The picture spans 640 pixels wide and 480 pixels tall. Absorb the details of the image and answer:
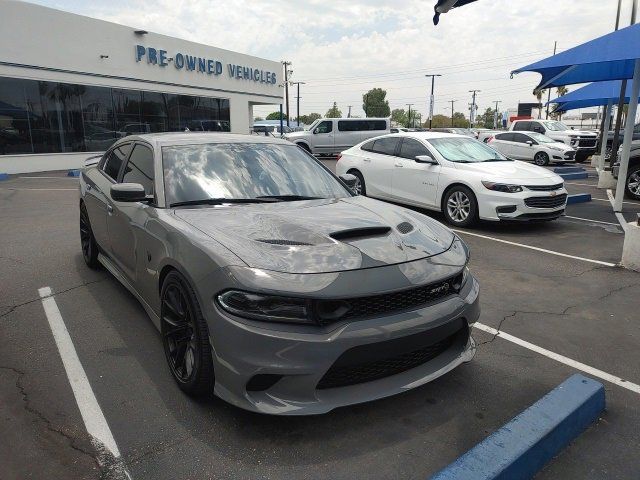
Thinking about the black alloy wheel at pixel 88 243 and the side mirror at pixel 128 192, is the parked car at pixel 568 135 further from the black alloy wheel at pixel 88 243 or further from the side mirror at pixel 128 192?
the side mirror at pixel 128 192

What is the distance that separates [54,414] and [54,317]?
1.62 m

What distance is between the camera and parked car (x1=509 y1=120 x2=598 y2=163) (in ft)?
72.8

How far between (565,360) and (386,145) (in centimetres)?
642

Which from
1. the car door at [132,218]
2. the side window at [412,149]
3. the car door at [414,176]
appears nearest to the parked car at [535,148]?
the side window at [412,149]

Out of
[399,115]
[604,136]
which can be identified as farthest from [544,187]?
[399,115]

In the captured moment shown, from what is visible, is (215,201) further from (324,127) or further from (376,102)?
(376,102)

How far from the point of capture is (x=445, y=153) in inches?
325

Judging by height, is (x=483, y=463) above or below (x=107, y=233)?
below

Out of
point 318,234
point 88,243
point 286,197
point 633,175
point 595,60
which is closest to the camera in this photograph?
point 318,234

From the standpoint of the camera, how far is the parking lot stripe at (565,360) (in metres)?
3.14

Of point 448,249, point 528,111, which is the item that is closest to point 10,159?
point 448,249

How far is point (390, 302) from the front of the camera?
8.24ft

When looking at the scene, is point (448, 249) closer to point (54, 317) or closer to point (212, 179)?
point (212, 179)

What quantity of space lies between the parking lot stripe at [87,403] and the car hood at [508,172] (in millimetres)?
6171
